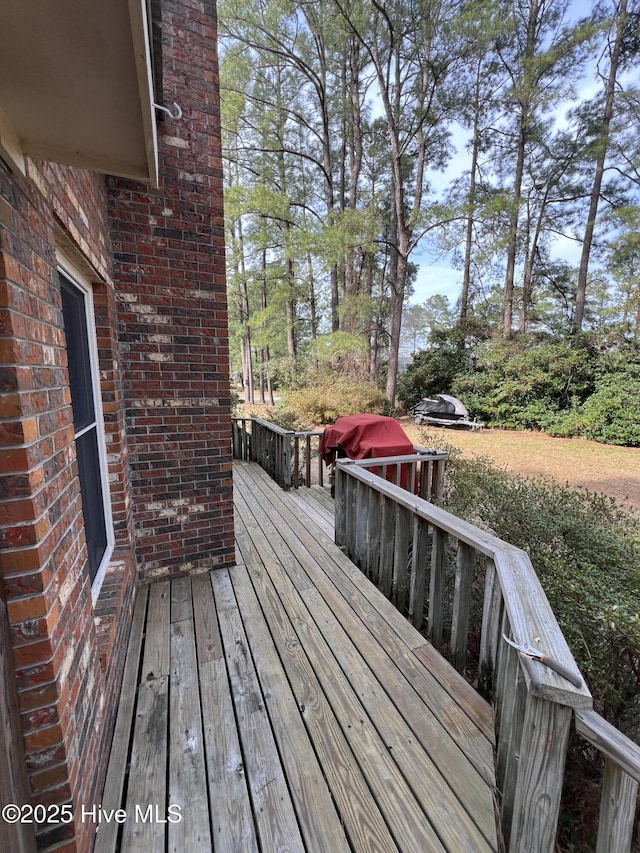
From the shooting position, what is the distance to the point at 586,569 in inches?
85.7

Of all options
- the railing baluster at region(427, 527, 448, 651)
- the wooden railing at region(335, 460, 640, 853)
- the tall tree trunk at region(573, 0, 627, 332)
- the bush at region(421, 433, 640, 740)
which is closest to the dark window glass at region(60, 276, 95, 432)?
the wooden railing at region(335, 460, 640, 853)

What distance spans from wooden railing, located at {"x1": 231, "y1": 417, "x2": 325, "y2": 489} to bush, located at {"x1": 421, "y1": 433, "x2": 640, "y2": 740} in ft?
6.64

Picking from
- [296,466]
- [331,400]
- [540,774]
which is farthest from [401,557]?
[331,400]

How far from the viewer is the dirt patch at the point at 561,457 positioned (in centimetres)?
657

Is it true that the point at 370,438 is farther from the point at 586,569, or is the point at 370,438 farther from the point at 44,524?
the point at 44,524

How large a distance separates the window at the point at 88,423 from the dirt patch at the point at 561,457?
6.15 metres

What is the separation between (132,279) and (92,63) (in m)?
2.01

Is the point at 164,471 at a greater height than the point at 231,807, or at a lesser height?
greater

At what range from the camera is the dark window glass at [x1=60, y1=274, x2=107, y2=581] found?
6.15ft

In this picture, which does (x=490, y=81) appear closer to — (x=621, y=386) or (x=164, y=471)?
(x=621, y=386)

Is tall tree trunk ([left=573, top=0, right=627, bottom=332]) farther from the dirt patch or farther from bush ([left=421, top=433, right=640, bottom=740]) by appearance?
bush ([left=421, top=433, right=640, bottom=740])

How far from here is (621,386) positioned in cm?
1009

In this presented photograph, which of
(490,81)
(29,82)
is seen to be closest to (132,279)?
(29,82)

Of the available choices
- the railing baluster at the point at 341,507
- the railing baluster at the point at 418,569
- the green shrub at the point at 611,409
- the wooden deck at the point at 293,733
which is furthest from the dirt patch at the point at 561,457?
the wooden deck at the point at 293,733
